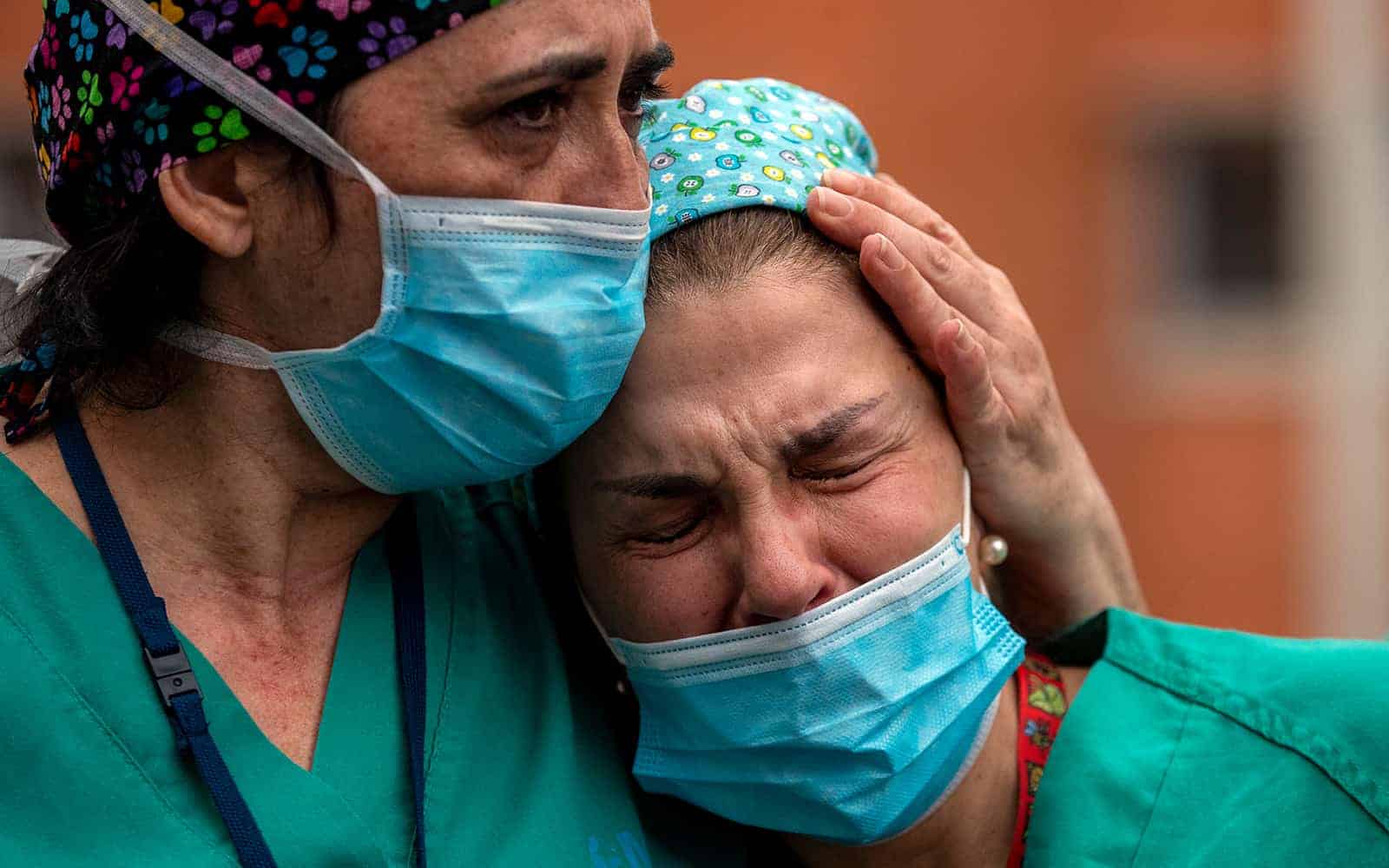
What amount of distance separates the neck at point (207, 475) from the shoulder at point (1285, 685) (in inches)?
51.5

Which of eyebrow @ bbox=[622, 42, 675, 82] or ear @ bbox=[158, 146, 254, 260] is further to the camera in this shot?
eyebrow @ bbox=[622, 42, 675, 82]

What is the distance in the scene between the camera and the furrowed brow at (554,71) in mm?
2027

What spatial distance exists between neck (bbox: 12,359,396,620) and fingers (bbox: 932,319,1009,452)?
0.91 meters

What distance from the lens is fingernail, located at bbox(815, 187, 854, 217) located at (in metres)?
2.43

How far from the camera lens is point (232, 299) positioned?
2180mm

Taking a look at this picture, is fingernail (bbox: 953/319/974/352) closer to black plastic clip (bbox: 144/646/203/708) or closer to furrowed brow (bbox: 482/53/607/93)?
furrowed brow (bbox: 482/53/607/93)

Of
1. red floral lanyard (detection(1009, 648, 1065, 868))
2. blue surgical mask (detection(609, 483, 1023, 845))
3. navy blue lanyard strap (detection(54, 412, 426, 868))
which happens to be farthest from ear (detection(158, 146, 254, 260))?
red floral lanyard (detection(1009, 648, 1065, 868))

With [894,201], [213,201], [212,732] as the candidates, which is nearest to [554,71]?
[213,201]

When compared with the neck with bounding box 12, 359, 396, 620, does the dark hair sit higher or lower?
higher

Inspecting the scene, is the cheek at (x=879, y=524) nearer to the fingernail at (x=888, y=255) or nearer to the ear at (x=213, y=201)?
the fingernail at (x=888, y=255)

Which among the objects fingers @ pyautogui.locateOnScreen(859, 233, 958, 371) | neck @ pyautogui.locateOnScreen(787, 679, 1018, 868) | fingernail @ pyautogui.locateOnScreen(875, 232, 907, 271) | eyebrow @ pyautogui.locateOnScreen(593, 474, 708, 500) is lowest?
neck @ pyautogui.locateOnScreen(787, 679, 1018, 868)

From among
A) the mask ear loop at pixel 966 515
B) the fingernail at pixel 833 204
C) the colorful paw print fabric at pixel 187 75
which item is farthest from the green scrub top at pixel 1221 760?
the colorful paw print fabric at pixel 187 75

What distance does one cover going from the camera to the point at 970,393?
8.18 feet

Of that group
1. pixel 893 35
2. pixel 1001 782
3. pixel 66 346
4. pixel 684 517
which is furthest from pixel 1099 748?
pixel 893 35
